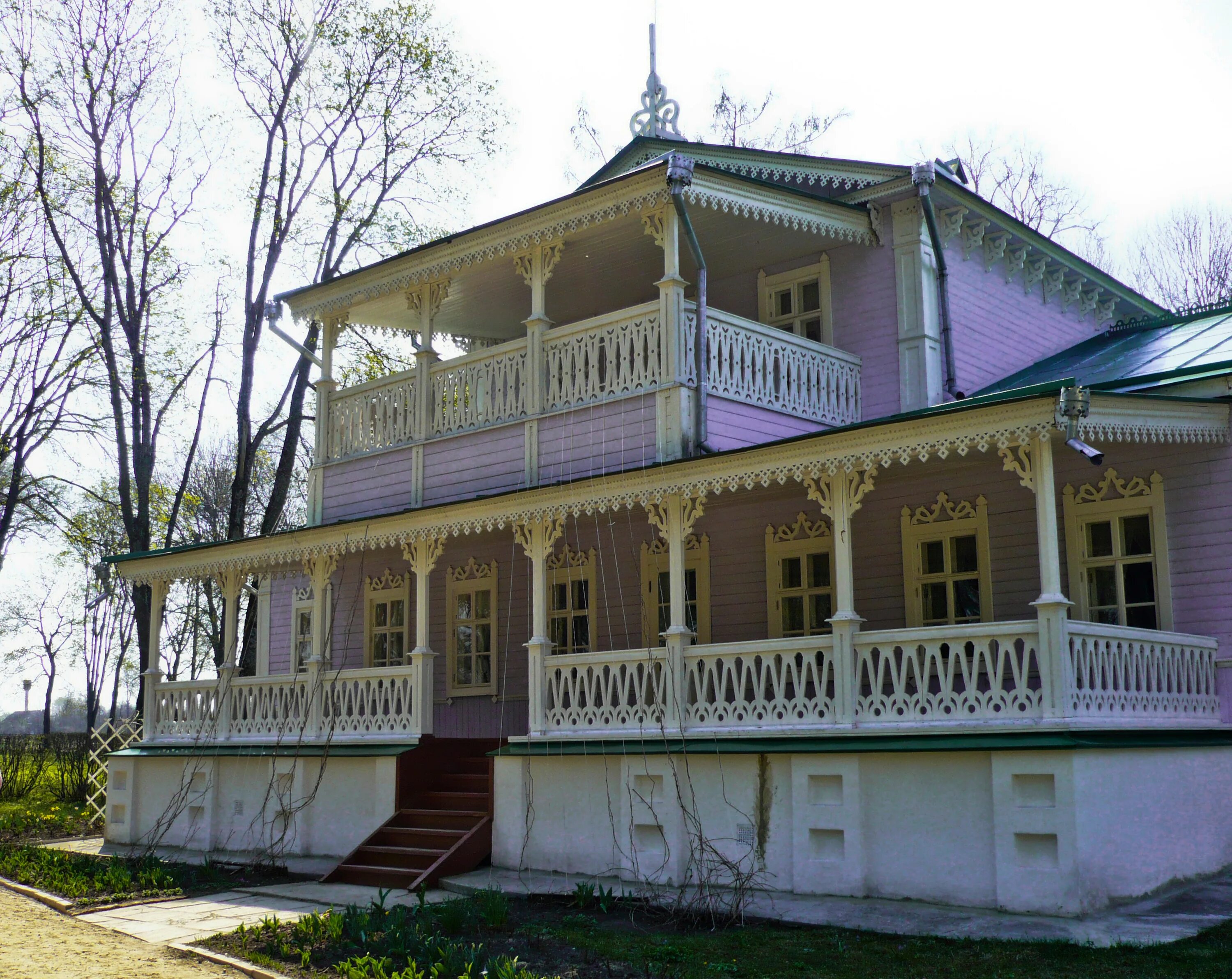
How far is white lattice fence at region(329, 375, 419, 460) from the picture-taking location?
1562cm

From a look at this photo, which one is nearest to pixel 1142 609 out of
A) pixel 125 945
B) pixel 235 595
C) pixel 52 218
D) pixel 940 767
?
pixel 940 767

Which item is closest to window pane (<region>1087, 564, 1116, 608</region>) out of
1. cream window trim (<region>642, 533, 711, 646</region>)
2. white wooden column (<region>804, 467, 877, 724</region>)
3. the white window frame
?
white wooden column (<region>804, 467, 877, 724</region>)

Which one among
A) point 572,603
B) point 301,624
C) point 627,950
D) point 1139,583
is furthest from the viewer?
point 301,624

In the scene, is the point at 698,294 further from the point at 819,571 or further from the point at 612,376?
the point at 819,571

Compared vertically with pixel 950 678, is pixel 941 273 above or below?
above

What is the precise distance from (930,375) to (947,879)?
20.1ft

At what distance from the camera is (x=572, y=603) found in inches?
637

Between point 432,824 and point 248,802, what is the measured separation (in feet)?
11.0

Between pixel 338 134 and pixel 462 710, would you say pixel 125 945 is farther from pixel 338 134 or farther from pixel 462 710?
pixel 338 134

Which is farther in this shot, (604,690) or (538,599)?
(538,599)

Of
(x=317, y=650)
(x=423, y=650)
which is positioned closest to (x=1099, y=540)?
(x=423, y=650)

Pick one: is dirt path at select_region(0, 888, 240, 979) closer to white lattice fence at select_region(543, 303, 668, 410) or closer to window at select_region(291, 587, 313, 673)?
white lattice fence at select_region(543, 303, 668, 410)

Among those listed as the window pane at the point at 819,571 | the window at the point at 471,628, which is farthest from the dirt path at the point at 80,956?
the window pane at the point at 819,571

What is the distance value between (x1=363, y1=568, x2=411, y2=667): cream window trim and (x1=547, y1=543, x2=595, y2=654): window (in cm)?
277
